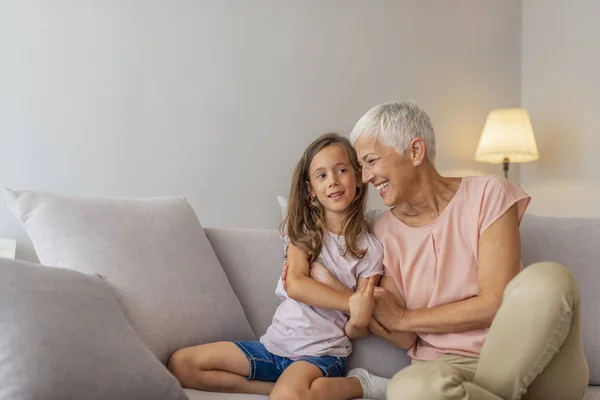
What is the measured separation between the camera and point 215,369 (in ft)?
6.08

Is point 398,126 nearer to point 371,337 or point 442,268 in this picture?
point 442,268

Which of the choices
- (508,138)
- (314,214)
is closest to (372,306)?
(314,214)

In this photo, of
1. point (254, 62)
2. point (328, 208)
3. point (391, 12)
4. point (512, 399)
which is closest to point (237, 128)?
point (254, 62)

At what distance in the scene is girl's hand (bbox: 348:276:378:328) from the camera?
1810 mm

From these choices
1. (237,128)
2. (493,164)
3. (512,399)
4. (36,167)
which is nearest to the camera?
(512,399)

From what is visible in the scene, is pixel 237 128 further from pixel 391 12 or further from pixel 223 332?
pixel 223 332

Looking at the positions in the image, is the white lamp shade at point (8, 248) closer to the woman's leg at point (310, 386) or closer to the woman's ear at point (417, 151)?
the woman's leg at point (310, 386)

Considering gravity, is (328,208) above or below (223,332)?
above

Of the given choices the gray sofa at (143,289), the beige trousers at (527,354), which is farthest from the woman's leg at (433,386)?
the gray sofa at (143,289)

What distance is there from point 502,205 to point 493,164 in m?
2.54

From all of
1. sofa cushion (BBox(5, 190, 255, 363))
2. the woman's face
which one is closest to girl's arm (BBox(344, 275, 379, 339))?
the woman's face

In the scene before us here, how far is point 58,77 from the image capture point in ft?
10.0

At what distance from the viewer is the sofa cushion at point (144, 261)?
1846 mm

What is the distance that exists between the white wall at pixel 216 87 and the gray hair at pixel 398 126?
151cm
